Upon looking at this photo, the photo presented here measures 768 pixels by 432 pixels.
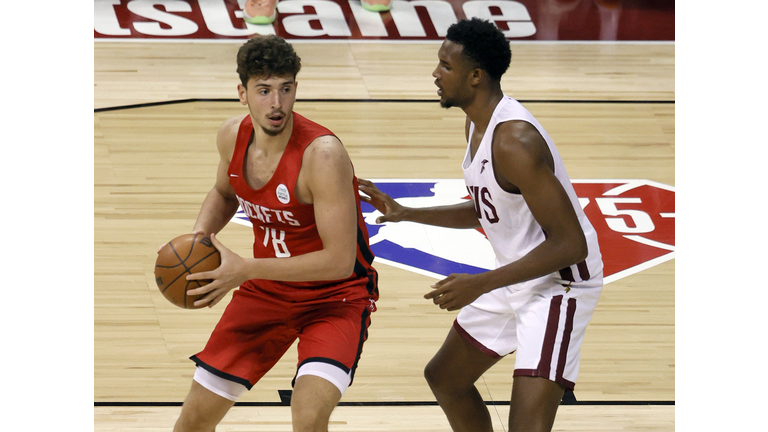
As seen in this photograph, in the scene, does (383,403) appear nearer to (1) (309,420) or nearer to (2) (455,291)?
(1) (309,420)

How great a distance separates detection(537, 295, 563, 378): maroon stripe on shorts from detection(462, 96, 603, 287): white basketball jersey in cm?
10

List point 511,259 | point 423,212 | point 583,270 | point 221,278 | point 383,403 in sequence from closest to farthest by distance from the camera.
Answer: point 221,278, point 583,270, point 511,259, point 423,212, point 383,403

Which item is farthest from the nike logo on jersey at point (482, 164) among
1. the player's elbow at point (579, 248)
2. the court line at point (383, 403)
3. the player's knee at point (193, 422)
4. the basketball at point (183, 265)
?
the court line at point (383, 403)

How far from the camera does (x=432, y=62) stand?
10070 millimetres

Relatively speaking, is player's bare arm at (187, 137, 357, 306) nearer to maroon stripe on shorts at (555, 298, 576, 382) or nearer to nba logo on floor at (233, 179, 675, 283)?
maroon stripe on shorts at (555, 298, 576, 382)

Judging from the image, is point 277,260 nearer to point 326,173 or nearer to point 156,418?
point 326,173

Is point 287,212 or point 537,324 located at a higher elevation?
point 287,212

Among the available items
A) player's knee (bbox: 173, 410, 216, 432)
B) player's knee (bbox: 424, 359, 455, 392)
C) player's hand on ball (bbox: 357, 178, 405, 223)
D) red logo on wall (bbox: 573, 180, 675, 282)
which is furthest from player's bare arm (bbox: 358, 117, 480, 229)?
red logo on wall (bbox: 573, 180, 675, 282)

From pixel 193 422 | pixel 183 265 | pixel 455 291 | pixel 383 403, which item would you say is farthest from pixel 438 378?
pixel 183 265

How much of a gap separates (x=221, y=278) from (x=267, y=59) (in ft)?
2.63

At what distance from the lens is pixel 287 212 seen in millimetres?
3451

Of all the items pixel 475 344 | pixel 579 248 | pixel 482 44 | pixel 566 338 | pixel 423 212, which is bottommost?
pixel 475 344

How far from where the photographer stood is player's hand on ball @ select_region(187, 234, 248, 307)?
10.4 ft

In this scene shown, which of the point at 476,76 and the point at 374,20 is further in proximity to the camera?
the point at 374,20
